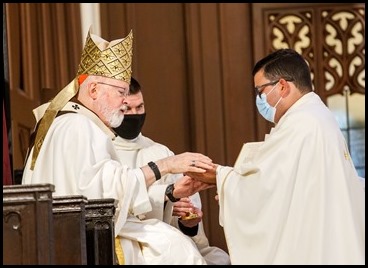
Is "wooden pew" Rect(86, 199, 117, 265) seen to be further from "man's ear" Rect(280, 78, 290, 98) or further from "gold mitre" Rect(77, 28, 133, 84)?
"man's ear" Rect(280, 78, 290, 98)

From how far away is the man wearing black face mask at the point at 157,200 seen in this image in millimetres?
5879

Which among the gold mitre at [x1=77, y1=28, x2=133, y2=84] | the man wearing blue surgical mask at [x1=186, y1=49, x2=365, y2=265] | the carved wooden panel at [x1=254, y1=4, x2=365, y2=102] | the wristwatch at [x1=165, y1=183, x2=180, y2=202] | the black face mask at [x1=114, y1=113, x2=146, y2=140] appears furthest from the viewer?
the carved wooden panel at [x1=254, y1=4, x2=365, y2=102]

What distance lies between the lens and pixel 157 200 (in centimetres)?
588

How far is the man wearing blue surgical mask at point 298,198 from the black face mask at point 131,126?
4.69 ft

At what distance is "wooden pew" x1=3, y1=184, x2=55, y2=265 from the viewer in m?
4.31

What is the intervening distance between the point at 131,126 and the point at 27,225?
2.61 meters

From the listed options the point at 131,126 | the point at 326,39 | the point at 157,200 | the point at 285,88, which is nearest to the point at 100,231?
the point at 157,200

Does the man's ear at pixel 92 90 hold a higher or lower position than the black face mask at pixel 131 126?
higher

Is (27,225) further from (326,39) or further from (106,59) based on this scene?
(326,39)

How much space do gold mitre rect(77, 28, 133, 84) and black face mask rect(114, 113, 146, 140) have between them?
0.88m

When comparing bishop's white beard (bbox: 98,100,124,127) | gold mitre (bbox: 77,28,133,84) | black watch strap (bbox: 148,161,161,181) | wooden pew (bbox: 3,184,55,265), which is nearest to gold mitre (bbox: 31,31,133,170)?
gold mitre (bbox: 77,28,133,84)

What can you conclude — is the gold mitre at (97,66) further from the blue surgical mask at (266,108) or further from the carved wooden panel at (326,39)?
the carved wooden panel at (326,39)

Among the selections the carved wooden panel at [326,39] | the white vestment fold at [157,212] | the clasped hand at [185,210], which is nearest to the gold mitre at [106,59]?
the white vestment fold at [157,212]

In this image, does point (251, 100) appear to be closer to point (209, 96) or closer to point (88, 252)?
point (209, 96)
